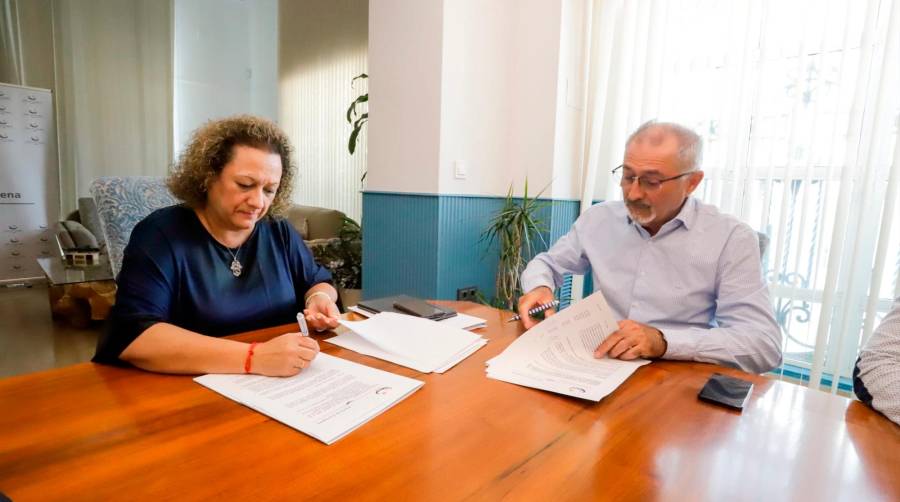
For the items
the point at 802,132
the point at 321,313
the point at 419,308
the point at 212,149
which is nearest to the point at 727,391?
the point at 419,308

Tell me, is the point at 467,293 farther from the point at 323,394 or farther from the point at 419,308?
the point at 323,394

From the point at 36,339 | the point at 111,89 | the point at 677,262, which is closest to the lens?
the point at 677,262

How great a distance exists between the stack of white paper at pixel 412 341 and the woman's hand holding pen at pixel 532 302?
0.18 m

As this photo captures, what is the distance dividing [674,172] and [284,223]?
1144mm

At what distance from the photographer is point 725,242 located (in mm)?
1261

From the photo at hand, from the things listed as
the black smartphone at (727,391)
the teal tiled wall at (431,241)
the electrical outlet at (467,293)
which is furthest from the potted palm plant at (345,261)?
the black smartphone at (727,391)

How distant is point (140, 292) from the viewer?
952 mm

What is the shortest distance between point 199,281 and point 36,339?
9.89 feet

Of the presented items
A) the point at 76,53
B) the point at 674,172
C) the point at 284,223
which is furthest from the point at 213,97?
the point at 674,172

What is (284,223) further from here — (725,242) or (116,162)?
(116,162)

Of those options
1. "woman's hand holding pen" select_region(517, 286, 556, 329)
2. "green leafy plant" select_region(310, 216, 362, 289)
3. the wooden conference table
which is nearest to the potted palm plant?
"green leafy plant" select_region(310, 216, 362, 289)

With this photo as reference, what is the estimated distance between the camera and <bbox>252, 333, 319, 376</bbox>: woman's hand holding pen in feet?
2.64

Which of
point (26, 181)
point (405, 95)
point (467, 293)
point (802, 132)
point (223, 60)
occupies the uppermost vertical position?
point (223, 60)

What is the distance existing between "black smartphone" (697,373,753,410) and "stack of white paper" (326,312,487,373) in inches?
17.7
